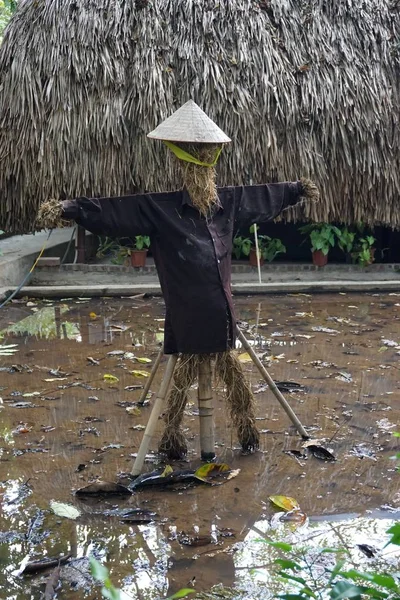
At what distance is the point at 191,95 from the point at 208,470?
6.15 m

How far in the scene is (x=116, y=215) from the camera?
468cm

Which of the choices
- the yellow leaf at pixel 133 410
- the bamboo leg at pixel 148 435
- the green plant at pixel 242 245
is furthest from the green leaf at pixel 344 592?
the green plant at pixel 242 245

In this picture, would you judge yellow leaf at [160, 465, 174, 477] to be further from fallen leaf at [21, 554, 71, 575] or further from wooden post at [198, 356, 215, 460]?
fallen leaf at [21, 554, 71, 575]

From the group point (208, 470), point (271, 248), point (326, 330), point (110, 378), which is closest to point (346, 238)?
point (271, 248)

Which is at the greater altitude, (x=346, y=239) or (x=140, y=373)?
(x=346, y=239)

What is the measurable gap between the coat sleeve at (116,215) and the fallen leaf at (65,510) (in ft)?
4.84

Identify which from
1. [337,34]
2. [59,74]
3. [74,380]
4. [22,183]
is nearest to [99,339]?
[74,380]

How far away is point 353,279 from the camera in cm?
1061

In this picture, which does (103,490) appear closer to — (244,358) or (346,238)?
(244,358)

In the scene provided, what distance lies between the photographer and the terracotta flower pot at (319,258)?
1073 centimetres

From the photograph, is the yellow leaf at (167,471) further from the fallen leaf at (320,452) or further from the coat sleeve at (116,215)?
the coat sleeve at (116,215)

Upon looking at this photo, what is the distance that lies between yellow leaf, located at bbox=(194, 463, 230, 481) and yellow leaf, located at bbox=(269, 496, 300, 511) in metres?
0.43

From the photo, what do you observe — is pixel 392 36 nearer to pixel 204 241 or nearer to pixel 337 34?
pixel 337 34

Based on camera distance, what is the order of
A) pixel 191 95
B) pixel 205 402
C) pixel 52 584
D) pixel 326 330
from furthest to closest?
pixel 191 95, pixel 326 330, pixel 205 402, pixel 52 584
